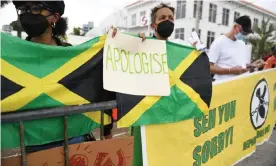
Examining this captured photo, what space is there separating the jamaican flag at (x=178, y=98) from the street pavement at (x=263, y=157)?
1.73 metres

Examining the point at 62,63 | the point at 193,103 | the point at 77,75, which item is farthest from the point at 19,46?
the point at 193,103

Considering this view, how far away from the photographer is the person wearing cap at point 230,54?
3.27m

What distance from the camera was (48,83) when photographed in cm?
154

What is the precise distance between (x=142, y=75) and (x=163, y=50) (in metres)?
0.30

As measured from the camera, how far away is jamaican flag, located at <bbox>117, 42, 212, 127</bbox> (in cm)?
185

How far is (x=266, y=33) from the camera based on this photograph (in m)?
25.7

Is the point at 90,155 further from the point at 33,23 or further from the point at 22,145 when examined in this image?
the point at 33,23

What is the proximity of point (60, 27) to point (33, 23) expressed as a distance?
0.37 meters

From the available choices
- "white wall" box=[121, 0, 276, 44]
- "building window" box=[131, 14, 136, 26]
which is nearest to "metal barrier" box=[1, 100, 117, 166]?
"white wall" box=[121, 0, 276, 44]

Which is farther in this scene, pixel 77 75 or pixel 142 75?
pixel 142 75

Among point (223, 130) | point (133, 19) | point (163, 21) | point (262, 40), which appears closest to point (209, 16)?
point (262, 40)

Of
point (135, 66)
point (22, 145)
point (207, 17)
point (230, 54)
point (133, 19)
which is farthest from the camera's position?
point (133, 19)

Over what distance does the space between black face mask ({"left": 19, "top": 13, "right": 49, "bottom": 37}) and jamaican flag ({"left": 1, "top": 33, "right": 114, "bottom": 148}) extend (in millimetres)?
128

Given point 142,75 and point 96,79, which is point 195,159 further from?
point 96,79
